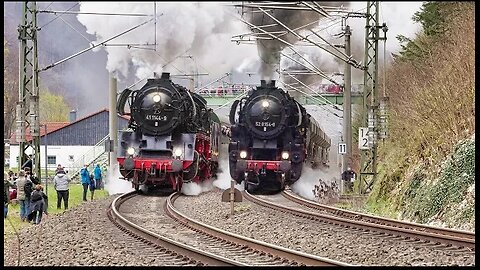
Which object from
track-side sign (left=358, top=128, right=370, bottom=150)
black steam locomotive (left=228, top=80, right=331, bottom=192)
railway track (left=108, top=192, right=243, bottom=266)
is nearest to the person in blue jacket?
black steam locomotive (left=228, top=80, right=331, bottom=192)

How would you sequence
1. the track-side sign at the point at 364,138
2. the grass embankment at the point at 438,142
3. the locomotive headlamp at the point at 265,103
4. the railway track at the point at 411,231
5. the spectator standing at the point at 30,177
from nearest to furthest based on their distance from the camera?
the railway track at the point at 411,231, the grass embankment at the point at 438,142, the spectator standing at the point at 30,177, the track-side sign at the point at 364,138, the locomotive headlamp at the point at 265,103

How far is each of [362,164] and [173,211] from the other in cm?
673

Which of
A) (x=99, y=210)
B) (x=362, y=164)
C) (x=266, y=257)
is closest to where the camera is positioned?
(x=266, y=257)

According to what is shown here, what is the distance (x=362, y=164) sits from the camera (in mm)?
19922

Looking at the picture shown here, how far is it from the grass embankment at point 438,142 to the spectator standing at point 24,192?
7.85 meters

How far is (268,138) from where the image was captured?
20.9m

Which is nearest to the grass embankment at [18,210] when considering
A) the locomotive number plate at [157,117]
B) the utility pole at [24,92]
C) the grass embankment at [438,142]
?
the utility pole at [24,92]

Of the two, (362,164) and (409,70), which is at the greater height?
(409,70)

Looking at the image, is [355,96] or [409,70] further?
[355,96]

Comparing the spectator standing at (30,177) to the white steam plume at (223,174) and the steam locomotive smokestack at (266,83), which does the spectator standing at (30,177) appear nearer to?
the steam locomotive smokestack at (266,83)

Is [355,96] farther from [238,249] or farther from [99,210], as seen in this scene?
[238,249]

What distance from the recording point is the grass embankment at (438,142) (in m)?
12.8

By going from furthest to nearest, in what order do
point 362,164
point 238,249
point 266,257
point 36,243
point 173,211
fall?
point 362,164 → point 173,211 → point 36,243 → point 238,249 → point 266,257

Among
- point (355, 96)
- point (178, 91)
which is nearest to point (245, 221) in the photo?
point (178, 91)
